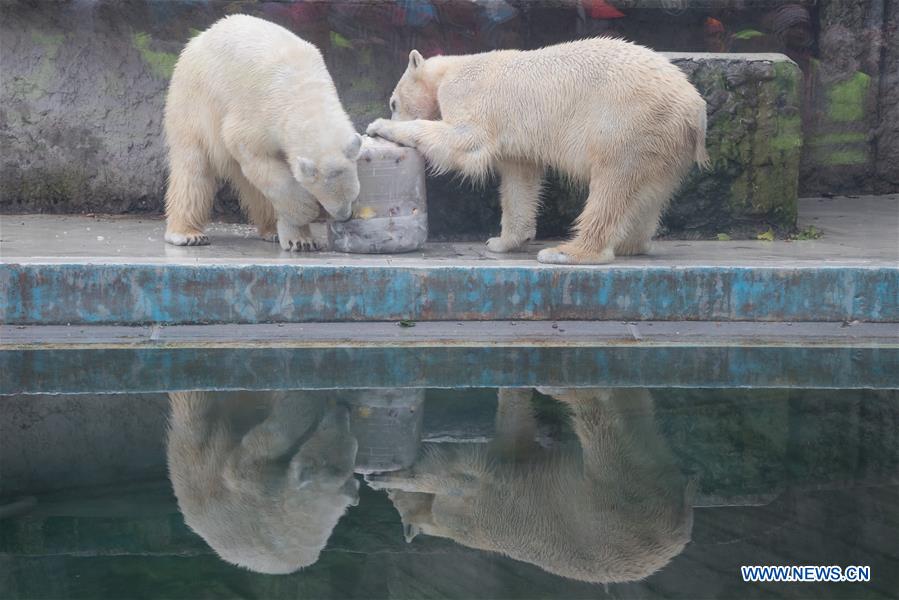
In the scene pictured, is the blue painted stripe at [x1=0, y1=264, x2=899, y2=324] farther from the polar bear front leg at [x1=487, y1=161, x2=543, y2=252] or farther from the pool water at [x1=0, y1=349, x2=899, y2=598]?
the polar bear front leg at [x1=487, y1=161, x2=543, y2=252]

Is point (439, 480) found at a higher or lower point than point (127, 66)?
lower

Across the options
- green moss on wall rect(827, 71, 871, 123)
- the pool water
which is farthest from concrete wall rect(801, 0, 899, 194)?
the pool water

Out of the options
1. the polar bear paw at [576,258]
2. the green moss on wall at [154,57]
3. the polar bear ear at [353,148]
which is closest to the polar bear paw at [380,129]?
the polar bear ear at [353,148]

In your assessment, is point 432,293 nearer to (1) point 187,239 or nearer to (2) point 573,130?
(2) point 573,130

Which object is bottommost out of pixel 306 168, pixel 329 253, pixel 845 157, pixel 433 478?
pixel 433 478

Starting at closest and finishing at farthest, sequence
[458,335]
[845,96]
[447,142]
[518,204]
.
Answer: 1. [458,335]
2. [447,142]
3. [518,204]
4. [845,96]

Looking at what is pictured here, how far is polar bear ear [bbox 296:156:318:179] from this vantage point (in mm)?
5605

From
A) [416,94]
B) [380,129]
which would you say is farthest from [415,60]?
[380,129]

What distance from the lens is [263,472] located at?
11.8 ft

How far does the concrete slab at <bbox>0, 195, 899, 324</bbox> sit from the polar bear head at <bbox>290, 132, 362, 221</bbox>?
0.34 meters

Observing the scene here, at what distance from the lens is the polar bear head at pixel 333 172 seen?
5648mm

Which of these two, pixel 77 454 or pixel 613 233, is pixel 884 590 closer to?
pixel 77 454

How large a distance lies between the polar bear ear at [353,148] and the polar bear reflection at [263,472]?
169 cm

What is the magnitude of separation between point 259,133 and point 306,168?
446 millimetres
